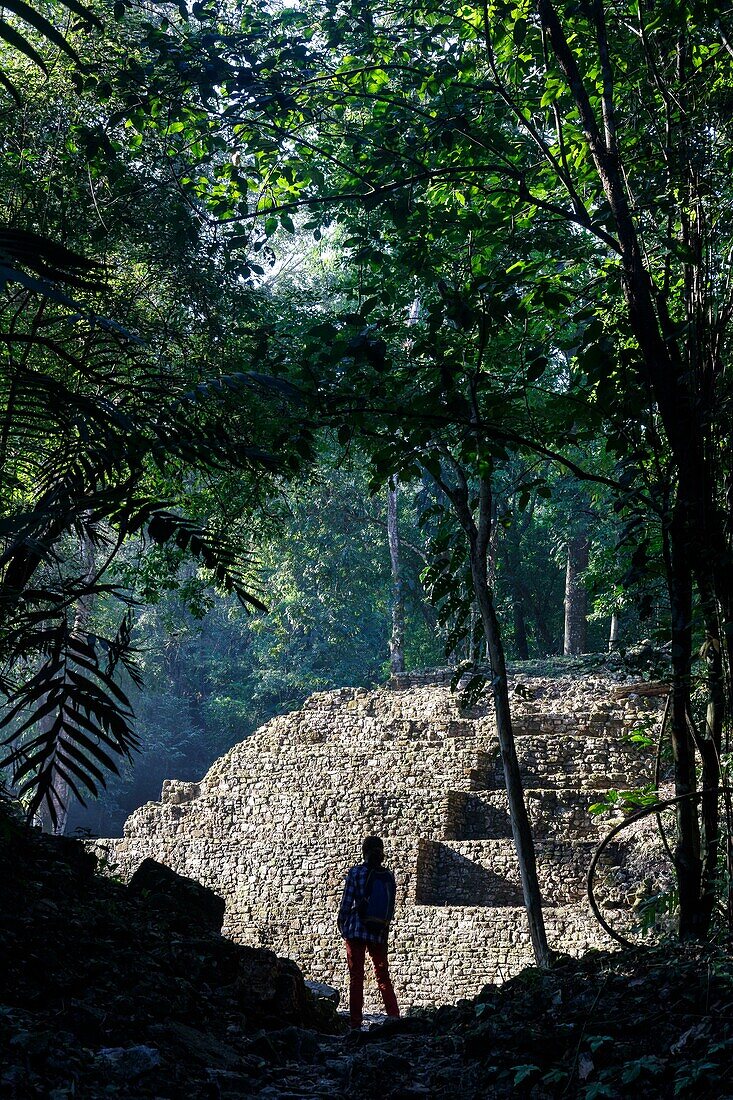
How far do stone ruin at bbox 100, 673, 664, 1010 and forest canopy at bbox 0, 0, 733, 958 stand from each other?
19.2 ft

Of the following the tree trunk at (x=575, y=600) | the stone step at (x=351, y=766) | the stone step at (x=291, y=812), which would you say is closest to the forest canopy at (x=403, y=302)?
the stone step at (x=291, y=812)

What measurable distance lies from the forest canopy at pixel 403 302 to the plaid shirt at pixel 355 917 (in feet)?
6.29

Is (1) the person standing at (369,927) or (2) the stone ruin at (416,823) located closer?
(1) the person standing at (369,927)

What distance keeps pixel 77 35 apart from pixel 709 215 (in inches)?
193

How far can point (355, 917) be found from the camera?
7156 mm

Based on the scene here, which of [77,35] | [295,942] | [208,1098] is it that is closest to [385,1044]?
[208,1098]

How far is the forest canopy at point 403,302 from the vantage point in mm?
4125

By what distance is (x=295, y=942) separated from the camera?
46.2 ft

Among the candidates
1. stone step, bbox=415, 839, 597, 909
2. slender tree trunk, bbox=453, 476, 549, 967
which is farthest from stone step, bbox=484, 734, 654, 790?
slender tree trunk, bbox=453, 476, 549, 967

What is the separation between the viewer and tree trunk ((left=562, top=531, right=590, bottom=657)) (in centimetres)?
2136

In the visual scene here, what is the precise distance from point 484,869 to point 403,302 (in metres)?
8.93

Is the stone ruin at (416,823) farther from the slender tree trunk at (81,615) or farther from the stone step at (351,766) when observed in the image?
the slender tree trunk at (81,615)

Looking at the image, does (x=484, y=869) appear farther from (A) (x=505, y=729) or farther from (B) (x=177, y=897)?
(A) (x=505, y=729)

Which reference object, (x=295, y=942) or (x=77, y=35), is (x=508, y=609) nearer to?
(x=295, y=942)
